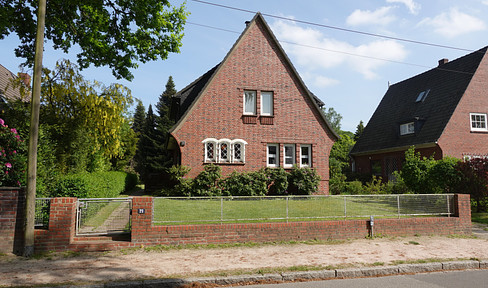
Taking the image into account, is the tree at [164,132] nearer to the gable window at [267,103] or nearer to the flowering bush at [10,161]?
the gable window at [267,103]

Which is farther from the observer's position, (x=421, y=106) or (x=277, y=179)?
(x=421, y=106)

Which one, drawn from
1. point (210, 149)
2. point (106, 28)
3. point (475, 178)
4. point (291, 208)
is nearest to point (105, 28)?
point (106, 28)

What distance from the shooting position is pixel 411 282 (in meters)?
6.16

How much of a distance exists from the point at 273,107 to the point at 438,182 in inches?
334

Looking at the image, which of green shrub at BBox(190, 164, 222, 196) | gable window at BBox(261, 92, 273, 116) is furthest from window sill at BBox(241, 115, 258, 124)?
green shrub at BBox(190, 164, 222, 196)

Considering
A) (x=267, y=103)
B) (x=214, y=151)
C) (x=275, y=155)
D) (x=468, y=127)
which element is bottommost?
(x=275, y=155)

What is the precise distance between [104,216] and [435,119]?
2237 cm

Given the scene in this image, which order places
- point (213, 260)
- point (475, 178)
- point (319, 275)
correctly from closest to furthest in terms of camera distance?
point (319, 275) → point (213, 260) → point (475, 178)

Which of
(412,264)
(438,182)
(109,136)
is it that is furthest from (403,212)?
(109,136)

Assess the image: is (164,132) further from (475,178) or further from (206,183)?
(475,178)

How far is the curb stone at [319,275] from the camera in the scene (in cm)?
562

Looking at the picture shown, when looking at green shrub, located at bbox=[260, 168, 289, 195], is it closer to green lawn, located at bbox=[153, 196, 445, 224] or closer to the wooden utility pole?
green lawn, located at bbox=[153, 196, 445, 224]

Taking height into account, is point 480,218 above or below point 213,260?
above

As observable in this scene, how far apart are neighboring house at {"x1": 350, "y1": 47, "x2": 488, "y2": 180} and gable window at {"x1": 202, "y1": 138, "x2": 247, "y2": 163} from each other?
11.2 meters
